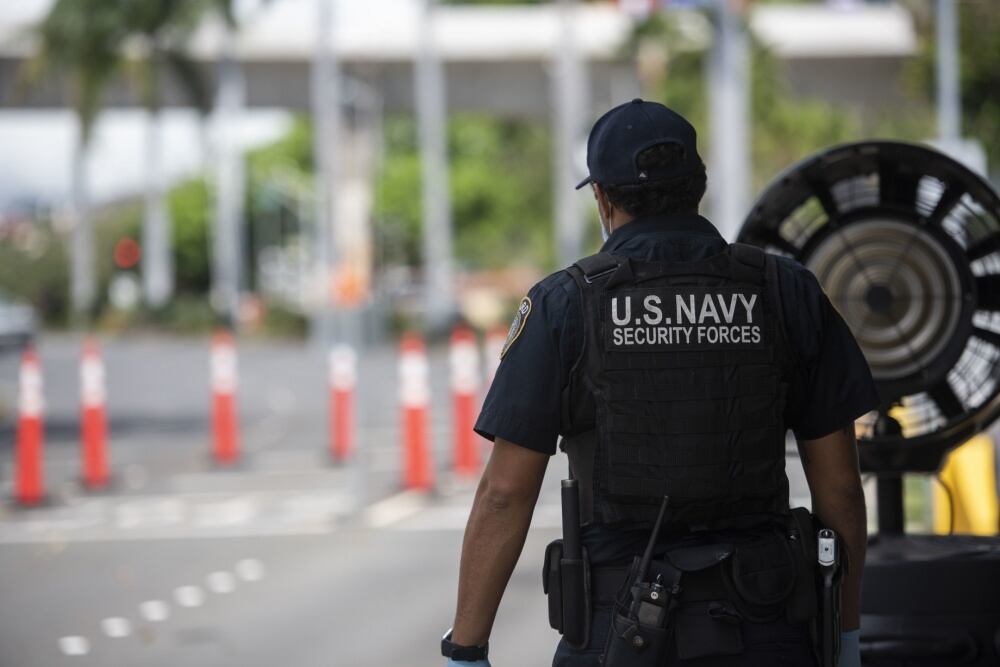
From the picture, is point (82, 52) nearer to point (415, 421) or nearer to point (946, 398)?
point (415, 421)

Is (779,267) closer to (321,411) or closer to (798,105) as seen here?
(321,411)

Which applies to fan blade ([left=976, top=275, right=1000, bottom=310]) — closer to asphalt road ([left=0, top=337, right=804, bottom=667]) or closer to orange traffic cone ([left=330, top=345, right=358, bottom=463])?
asphalt road ([left=0, top=337, right=804, bottom=667])

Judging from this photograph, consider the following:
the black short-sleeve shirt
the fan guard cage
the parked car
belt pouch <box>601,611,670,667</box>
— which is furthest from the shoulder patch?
the parked car

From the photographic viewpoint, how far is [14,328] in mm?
46094

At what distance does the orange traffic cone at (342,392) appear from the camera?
48.1 ft

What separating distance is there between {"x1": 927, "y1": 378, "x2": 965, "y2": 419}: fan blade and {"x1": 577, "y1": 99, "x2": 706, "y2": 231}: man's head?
147 cm

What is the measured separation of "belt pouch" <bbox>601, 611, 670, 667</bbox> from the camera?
324 centimetres

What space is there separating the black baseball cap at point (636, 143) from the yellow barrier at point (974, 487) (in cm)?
402

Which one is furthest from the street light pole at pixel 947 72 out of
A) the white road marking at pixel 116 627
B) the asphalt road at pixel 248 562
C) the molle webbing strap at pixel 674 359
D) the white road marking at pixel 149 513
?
the molle webbing strap at pixel 674 359

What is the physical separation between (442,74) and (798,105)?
36.8ft

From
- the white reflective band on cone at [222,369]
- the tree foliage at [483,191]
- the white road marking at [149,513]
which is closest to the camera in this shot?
the white road marking at [149,513]

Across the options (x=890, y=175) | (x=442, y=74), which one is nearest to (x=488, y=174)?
(x=442, y=74)

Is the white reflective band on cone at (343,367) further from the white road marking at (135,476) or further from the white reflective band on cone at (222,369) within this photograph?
the white road marking at (135,476)

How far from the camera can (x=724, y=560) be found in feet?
10.8
